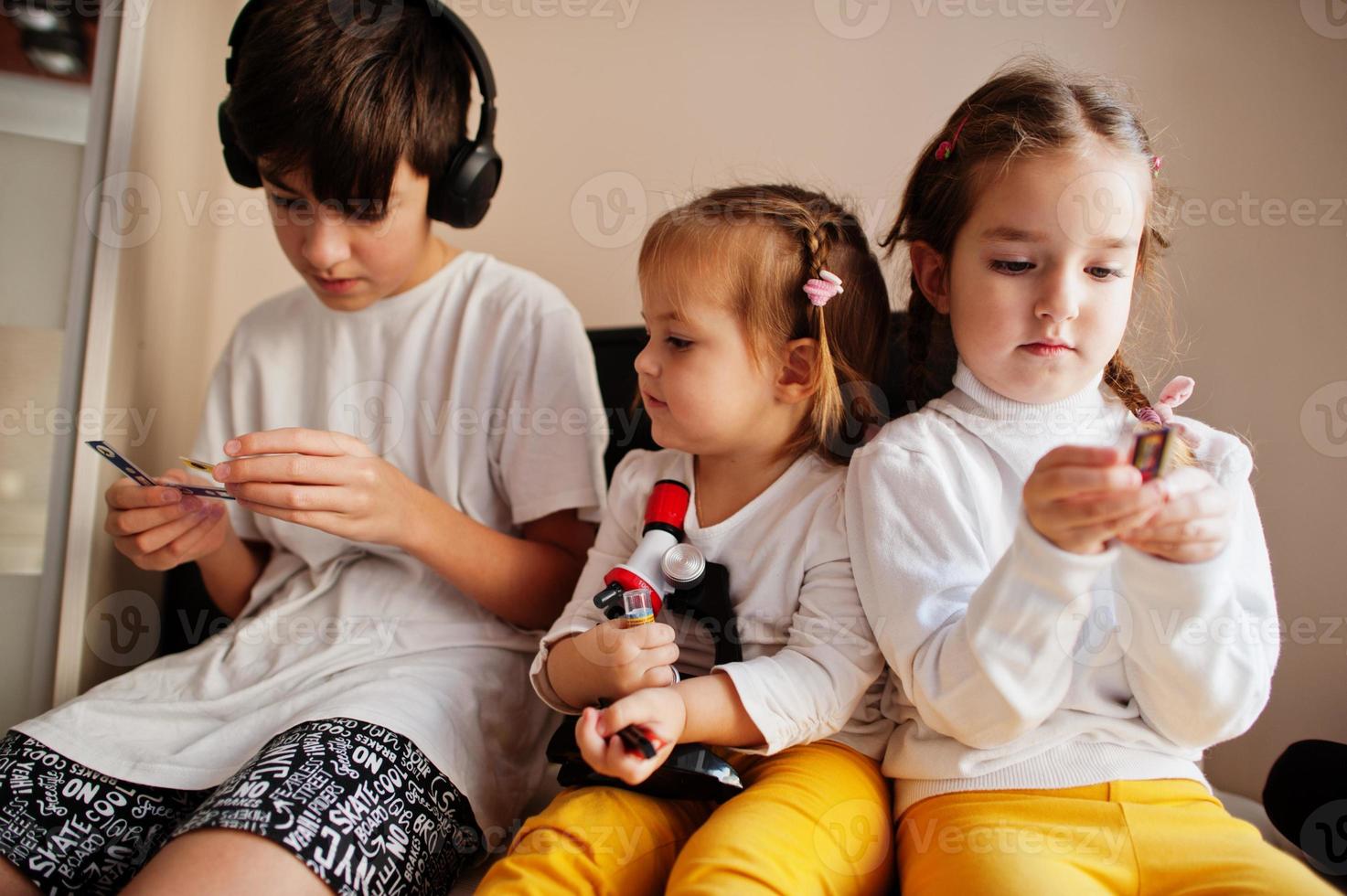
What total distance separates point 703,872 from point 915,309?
622 mm

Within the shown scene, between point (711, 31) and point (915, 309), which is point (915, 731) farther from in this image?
point (711, 31)

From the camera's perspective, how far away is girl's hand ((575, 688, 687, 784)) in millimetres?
730

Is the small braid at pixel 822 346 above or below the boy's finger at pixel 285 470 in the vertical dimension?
above

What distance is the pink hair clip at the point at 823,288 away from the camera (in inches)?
35.4

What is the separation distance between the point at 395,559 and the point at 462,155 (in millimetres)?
473

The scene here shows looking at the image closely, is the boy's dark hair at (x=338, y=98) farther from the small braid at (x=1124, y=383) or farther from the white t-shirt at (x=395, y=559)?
the small braid at (x=1124, y=383)

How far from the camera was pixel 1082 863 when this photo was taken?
2.33ft

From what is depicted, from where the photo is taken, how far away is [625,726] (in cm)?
75

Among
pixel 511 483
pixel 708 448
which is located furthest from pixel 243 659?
pixel 708 448

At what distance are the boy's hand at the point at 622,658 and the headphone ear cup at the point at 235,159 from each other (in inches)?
27.5
